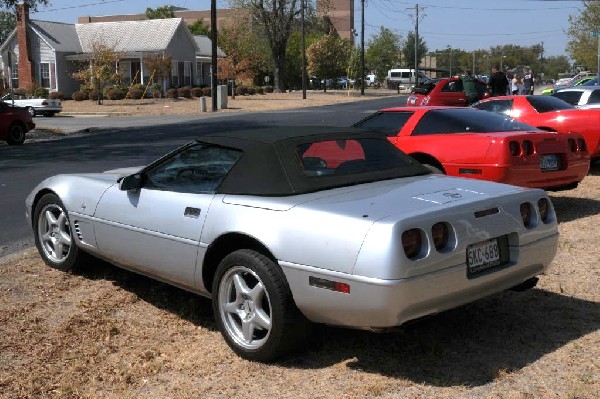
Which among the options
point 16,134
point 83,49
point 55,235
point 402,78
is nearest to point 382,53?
point 402,78

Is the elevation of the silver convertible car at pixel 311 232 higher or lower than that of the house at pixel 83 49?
lower

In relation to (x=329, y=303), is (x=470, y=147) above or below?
above

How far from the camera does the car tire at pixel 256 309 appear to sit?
4176 mm

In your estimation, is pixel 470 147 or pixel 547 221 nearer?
pixel 547 221

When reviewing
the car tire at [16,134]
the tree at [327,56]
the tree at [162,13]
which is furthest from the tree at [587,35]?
the tree at [162,13]

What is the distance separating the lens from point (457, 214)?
163 inches

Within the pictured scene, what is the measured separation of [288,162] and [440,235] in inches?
44.7

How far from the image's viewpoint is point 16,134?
74.1ft

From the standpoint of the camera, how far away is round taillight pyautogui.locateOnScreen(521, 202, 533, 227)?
4.62 m

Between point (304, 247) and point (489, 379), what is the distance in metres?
1.24

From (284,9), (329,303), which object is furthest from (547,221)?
(284,9)

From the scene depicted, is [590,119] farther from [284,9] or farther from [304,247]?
[284,9]

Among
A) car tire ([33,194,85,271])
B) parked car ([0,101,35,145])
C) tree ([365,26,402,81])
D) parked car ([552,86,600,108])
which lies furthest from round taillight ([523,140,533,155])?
tree ([365,26,402,81])

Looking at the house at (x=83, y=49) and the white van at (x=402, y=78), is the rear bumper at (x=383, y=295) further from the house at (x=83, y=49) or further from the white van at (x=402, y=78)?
the white van at (x=402, y=78)
